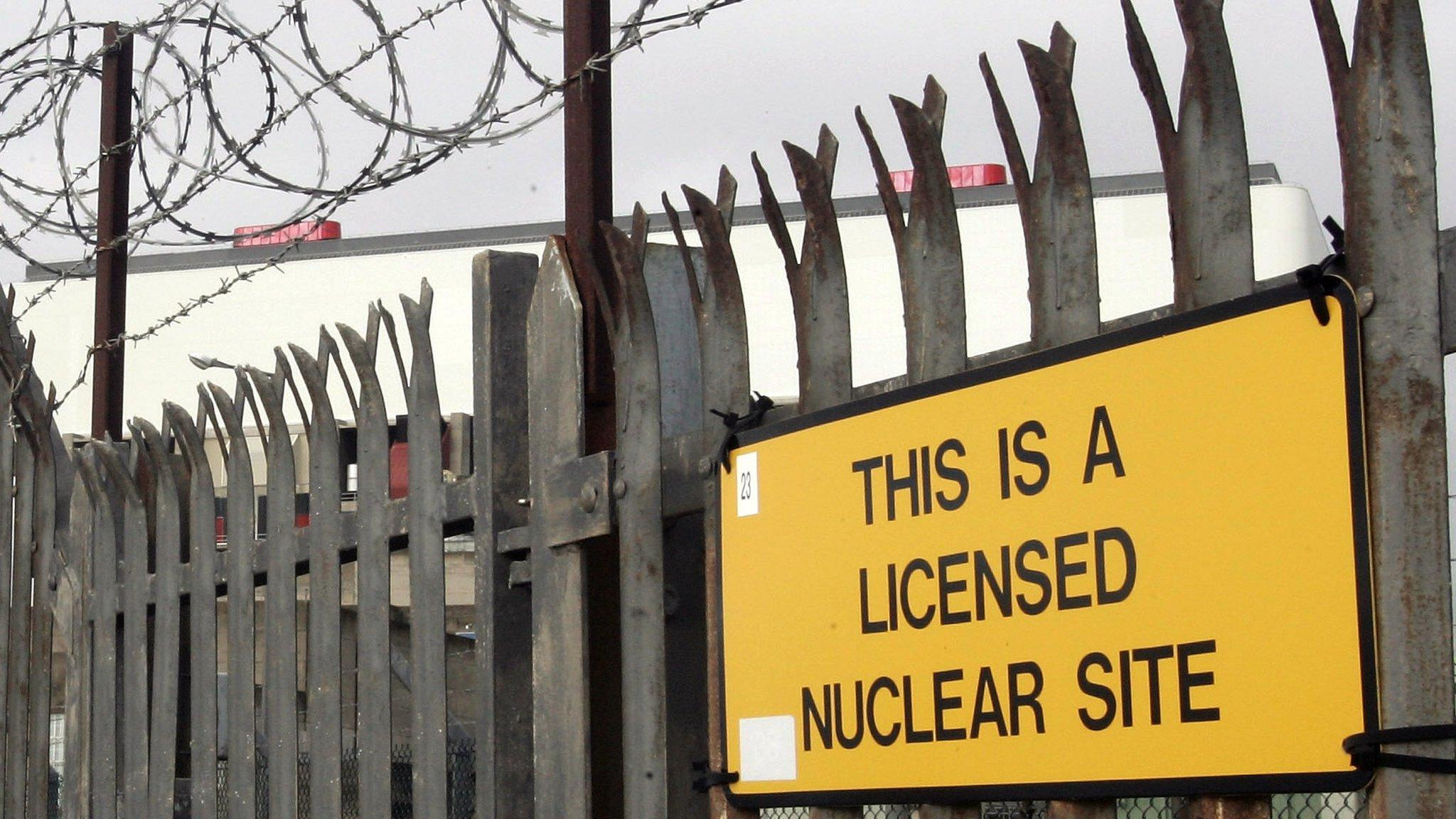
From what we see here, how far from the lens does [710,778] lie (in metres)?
3.14

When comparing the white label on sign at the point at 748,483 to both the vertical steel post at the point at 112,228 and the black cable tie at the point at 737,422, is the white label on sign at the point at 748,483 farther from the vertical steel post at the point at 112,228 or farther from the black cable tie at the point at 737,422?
the vertical steel post at the point at 112,228

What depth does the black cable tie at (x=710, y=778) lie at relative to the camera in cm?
310

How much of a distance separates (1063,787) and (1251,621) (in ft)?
1.31

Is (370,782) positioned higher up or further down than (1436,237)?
further down

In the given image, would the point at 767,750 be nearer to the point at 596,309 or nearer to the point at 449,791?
the point at 596,309

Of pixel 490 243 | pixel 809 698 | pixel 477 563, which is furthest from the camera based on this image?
pixel 490 243

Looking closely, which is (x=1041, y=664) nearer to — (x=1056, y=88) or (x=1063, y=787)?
(x=1063, y=787)

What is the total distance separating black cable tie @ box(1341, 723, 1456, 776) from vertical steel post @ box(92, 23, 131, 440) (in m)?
4.29

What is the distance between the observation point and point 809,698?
2.96 m

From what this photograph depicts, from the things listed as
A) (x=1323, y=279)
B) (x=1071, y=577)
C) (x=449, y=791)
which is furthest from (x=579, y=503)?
(x=1323, y=279)

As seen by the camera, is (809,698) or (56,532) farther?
(56,532)

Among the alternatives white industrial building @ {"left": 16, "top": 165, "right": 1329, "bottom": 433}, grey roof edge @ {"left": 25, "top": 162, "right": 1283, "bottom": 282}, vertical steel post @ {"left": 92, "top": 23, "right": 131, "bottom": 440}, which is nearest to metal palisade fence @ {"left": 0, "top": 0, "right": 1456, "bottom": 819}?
vertical steel post @ {"left": 92, "top": 23, "right": 131, "bottom": 440}

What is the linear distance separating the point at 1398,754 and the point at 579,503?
177cm

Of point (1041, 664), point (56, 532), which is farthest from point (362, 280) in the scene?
point (1041, 664)
